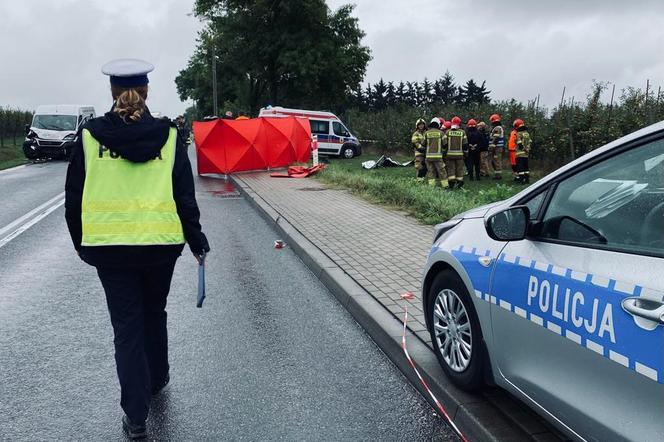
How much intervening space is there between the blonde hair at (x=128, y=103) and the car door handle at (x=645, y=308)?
7.84 feet

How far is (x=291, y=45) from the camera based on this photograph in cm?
4244

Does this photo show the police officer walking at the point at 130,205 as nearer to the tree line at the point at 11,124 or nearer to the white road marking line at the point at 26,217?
the white road marking line at the point at 26,217

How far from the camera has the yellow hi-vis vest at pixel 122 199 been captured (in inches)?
126

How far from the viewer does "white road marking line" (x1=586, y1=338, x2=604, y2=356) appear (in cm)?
244

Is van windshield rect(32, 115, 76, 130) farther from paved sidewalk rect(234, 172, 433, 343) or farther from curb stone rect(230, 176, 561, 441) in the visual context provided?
curb stone rect(230, 176, 561, 441)

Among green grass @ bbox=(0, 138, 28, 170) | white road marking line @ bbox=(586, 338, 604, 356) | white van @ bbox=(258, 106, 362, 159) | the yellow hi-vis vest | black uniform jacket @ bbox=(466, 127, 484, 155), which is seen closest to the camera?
white road marking line @ bbox=(586, 338, 604, 356)

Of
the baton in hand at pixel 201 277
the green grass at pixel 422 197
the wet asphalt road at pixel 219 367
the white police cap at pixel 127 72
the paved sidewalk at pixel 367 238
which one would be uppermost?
the white police cap at pixel 127 72

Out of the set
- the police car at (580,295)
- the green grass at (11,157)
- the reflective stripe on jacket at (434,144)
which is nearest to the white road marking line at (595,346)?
the police car at (580,295)

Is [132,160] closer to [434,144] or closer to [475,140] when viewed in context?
[434,144]

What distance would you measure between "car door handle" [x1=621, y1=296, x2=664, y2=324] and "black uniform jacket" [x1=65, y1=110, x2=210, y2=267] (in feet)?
7.00

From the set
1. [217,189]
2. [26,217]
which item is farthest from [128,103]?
[217,189]

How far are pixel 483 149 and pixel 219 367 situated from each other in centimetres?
1546

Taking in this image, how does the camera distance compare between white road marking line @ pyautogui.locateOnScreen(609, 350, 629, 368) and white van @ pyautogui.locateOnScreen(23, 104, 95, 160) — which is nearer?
white road marking line @ pyautogui.locateOnScreen(609, 350, 629, 368)

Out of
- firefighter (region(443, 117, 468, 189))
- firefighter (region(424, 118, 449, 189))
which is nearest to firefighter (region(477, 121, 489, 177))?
firefighter (region(443, 117, 468, 189))
